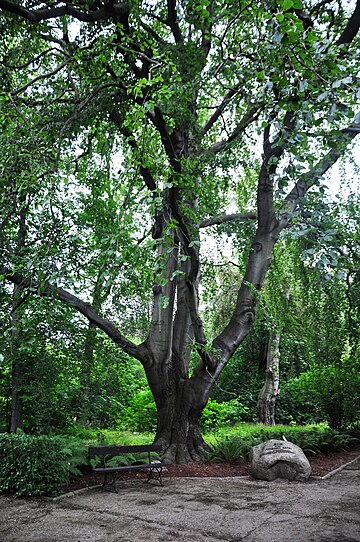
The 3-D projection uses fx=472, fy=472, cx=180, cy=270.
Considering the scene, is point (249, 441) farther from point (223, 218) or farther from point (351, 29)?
point (351, 29)

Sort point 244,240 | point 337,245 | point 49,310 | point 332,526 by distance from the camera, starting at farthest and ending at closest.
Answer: point 244,240, point 49,310, point 332,526, point 337,245

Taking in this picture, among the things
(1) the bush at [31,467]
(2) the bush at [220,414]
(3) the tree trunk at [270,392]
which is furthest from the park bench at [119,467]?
(3) the tree trunk at [270,392]

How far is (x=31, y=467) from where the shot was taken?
6.74 meters

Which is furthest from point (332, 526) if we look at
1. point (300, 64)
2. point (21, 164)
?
point (21, 164)

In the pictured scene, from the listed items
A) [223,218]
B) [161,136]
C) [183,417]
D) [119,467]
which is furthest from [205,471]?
[161,136]

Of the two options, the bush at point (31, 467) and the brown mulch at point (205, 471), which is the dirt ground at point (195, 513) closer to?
the bush at point (31, 467)

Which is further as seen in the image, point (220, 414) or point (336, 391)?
point (220, 414)

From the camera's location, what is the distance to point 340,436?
10.9 metres

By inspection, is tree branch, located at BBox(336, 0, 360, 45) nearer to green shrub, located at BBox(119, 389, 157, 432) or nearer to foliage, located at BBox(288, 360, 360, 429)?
foliage, located at BBox(288, 360, 360, 429)

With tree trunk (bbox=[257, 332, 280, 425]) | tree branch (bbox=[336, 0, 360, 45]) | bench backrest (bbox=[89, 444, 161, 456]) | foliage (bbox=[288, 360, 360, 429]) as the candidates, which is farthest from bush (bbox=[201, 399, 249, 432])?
tree branch (bbox=[336, 0, 360, 45])

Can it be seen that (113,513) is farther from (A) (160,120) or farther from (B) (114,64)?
(B) (114,64)

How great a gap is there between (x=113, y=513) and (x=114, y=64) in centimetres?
764

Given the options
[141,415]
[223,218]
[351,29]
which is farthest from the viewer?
[141,415]

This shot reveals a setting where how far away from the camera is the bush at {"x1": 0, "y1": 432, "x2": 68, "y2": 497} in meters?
6.72
